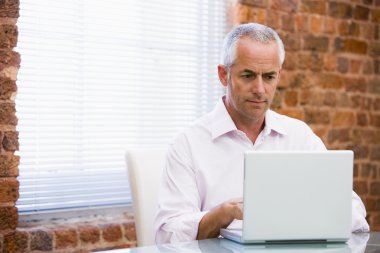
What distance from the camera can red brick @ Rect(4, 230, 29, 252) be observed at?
2.29 metres

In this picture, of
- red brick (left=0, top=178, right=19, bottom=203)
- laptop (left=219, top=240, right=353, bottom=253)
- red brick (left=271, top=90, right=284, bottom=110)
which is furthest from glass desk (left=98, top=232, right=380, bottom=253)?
red brick (left=271, top=90, right=284, bottom=110)

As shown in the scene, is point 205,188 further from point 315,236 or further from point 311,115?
point 311,115

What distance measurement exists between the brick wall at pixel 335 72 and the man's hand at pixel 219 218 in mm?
1613

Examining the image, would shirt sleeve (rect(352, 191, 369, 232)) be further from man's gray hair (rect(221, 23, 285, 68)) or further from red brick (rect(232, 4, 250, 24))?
red brick (rect(232, 4, 250, 24))

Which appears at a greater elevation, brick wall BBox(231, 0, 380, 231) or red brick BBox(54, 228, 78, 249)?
brick wall BBox(231, 0, 380, 231)

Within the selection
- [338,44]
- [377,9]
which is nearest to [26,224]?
[338,44]

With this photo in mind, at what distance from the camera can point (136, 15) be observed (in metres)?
2.77

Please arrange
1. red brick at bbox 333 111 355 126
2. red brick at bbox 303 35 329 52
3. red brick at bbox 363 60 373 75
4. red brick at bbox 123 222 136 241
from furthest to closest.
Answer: red brick at bbox 363 60 373 75, red brick at bbox 333 111 355 126, red brick at bbox 303 35 329 52, red brick at bbox 123 222 136 241

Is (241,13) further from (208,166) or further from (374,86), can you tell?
(208,166)

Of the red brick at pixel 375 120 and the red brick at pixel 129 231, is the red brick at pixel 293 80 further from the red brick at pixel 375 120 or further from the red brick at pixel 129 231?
the red brick at pixel 129 231

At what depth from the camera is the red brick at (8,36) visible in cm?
226

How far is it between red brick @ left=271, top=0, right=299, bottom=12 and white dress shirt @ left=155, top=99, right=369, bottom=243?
1.21 m

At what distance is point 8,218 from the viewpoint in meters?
2.29

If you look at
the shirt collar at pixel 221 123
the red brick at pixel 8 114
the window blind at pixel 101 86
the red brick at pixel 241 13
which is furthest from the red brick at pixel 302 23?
the red brick at pixel 8 114
